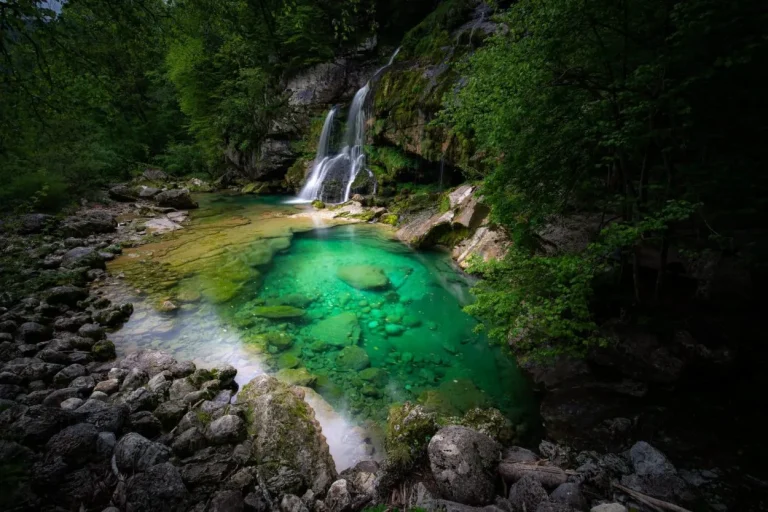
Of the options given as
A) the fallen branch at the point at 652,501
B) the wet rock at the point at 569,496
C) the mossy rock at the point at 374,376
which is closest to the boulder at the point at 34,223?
the mossy rock at the point at 374,376

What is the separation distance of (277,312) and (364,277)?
2634 millimetres

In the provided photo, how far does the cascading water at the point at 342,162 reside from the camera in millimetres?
18188

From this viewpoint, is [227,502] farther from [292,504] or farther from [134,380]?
[134,380]

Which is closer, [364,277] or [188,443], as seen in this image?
[188,443]

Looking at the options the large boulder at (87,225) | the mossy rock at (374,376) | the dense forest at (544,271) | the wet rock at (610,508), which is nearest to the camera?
the wet rock at (610,508)

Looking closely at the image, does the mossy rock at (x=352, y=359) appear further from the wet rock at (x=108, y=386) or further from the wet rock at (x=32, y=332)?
the wet rock at (x=32, y=332)

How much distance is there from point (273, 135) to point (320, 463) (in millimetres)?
22452

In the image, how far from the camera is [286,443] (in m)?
Answer: 3.68

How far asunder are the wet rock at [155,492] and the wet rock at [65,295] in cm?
616

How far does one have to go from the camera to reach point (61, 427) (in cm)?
334

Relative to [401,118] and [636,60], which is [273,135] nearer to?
[401,118]

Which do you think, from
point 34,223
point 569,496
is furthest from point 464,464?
point 34,223

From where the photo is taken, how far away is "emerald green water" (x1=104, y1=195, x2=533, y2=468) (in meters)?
5.20

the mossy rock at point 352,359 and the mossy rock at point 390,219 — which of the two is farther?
the mossy rock at point 390,219
